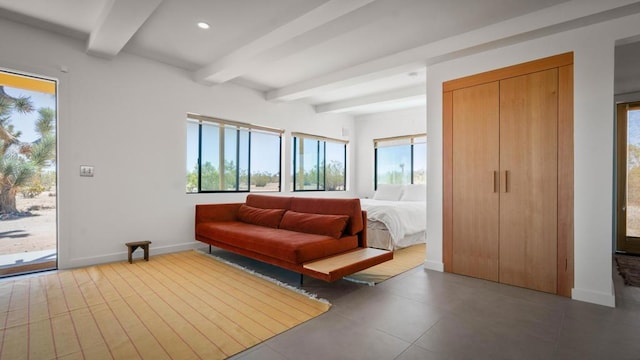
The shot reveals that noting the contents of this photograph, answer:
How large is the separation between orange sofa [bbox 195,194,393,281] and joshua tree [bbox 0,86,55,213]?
254cm

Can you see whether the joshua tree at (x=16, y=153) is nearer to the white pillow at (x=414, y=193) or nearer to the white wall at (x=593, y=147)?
the white pillow at (x=414, y=193)

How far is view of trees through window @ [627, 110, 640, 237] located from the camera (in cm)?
473

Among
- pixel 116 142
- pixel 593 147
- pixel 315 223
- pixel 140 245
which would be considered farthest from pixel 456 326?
pixel 116 142

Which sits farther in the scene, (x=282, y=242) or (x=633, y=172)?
(x=633, y=172)

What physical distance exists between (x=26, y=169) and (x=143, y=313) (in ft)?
12.5

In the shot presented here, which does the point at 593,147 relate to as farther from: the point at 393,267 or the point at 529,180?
the point at 393,267

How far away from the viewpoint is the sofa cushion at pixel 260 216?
422cm

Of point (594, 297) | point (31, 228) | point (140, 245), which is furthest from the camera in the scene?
point (31, 228)

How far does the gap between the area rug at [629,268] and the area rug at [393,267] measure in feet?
7.26

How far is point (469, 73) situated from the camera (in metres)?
3.47

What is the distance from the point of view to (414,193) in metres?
6.18

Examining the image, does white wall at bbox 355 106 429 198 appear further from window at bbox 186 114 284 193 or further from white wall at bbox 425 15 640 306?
white wall at bbox 425 15 640 306

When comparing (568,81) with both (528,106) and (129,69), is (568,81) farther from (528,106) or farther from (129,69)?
(129,69)

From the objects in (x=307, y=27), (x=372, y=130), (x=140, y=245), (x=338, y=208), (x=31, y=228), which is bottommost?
(x=140, y=245)
